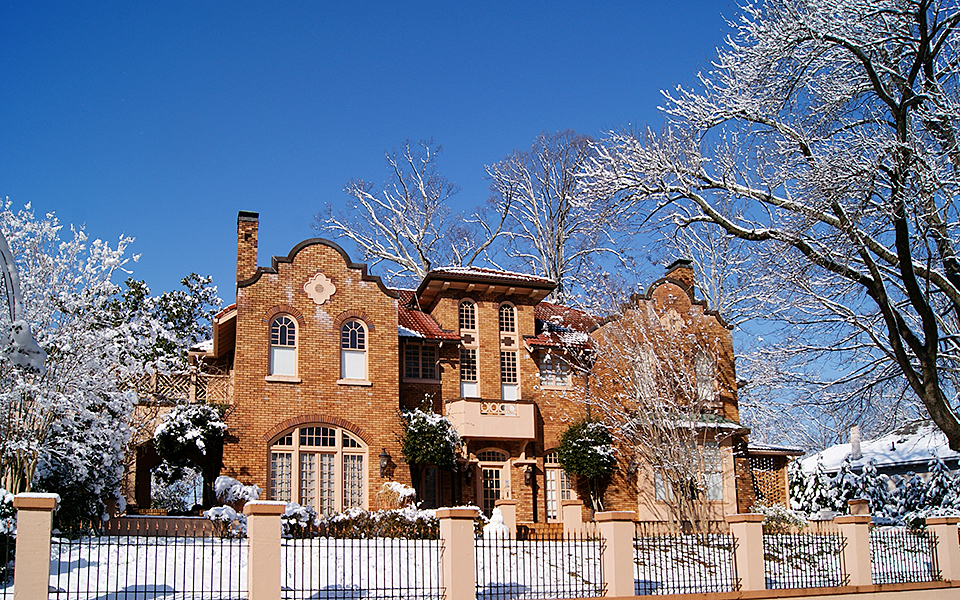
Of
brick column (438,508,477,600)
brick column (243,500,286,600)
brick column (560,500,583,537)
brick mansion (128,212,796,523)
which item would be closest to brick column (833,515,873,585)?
brick column (560,500,583,537)

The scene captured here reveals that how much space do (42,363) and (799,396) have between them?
490 inches

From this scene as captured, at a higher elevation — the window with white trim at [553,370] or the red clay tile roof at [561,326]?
the red clay tile roof at [561,326]

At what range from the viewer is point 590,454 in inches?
1005

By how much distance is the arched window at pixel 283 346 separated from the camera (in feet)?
78.3

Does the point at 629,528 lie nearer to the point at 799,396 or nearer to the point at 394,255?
the point at 799,396

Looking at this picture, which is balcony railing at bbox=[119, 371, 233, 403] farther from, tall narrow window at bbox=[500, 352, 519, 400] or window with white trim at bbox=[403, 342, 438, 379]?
tall narrow window at bbox=[500, 352, 519, 400]

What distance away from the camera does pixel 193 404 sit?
22516mm

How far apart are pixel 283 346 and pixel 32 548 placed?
39.3 feet

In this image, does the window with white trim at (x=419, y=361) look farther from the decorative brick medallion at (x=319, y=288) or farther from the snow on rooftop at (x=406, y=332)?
the decorative brick medallion at (x=319, y=288)

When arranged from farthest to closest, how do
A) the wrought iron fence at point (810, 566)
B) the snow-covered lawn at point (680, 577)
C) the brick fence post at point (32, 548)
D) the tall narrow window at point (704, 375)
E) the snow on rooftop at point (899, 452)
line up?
the snow on rooftop at point (899, 452) < the tall narrow window at point (704, 375) < the wrought iron fence at point (810, 566) < the snow-covered lawn at point (680, 577) < the brick fence post at point (32, 548)

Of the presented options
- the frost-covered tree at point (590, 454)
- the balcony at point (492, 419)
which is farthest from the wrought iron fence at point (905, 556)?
the balcony at point (492, 419)

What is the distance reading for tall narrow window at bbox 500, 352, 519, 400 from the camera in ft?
88.7

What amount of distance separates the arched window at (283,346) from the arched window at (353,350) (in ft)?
4.10

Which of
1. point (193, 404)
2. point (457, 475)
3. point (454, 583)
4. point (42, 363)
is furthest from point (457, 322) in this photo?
point (42, 363)
